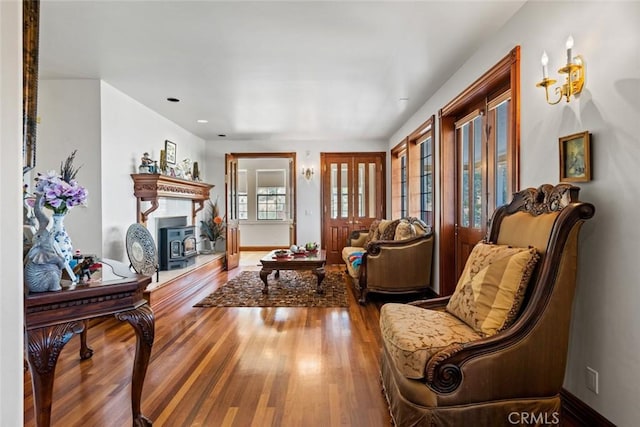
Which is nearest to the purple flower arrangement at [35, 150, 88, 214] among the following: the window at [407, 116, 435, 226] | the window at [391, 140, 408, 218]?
the window at [407, 116, 435, 226]

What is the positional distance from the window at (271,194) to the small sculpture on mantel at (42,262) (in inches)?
348

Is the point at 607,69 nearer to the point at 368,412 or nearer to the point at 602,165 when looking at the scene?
the point at 602,165

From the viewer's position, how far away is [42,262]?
1.59 meters

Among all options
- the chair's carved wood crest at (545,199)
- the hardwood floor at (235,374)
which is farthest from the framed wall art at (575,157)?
the hardwood floor at (235,374)

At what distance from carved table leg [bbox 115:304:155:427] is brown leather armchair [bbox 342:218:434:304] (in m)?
2.91

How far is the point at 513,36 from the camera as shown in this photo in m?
2.61

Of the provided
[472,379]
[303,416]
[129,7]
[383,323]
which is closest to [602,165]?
[472,379]

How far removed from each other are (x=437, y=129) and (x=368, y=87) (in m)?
1.01

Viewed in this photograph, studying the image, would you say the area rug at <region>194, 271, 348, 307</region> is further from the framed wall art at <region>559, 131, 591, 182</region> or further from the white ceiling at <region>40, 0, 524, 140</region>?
the framed wall art at <region>559, 131, 591, 182</region>

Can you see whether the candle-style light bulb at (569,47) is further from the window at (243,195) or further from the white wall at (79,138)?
the window at (243,195)

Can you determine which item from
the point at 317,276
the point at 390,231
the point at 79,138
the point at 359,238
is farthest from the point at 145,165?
the point at 359,238

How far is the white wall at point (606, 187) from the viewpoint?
164cm

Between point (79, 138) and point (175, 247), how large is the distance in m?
2.11

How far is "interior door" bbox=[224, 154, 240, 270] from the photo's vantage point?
7.00 meters
